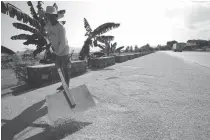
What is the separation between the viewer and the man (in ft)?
11.1

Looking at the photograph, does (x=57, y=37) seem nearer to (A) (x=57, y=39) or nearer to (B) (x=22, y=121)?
(A) (x=57, y=39)

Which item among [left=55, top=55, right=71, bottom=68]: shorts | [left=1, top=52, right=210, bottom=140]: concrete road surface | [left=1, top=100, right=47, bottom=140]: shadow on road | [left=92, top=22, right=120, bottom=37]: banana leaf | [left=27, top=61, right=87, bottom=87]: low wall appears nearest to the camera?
[left=1, top=52, right=210, bottom=140]: concrete road surface

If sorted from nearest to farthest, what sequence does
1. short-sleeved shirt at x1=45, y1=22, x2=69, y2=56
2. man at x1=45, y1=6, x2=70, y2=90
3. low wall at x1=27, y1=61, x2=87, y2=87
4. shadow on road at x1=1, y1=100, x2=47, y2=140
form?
shadow on road at x1=1, y1=100, x2=47, y2=140 → man at x1=45, y1=6, x2=70, y2=90 → short-sleeved shirt at x1=45, y1=22, x2=69, y2=56 → low wall at x1=27, y1=61, x2=87, y2=87

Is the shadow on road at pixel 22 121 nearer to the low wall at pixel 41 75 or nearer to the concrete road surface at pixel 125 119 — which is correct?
the concrete road surface at pixel 125 119

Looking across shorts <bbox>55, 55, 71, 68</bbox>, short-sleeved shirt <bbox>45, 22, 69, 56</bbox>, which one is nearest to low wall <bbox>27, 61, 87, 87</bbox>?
shorts <bbox>55, 55, 71, 68</bbox>

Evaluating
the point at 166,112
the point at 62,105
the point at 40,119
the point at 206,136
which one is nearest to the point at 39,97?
the point at 40,119

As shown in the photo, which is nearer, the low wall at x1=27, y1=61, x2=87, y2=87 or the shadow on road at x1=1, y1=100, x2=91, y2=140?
the shadow on road at x1=1, y1=100, x2=91, y2=140

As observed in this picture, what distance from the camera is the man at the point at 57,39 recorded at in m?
3.38

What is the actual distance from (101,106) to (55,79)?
10.5 feet

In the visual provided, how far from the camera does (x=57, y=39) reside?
11.8ft

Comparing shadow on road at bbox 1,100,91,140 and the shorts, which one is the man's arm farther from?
shadow on road at bbox 1,100,91,140

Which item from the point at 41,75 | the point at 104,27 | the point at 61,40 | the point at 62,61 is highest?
the point at 104,27

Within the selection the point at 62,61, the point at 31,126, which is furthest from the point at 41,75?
the point at 31,126

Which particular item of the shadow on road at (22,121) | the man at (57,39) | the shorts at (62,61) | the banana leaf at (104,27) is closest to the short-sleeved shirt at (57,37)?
the man at (57,39)
